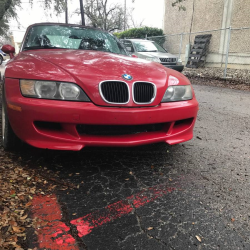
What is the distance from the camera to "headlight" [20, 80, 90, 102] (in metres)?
2.14

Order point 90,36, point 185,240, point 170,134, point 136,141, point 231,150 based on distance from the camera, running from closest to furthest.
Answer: point 185,240 → point 136,141 → point 170,134 → point 231,150 → point 90,36

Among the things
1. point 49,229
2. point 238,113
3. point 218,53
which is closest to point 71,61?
point 49,229

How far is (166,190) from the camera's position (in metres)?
2.12

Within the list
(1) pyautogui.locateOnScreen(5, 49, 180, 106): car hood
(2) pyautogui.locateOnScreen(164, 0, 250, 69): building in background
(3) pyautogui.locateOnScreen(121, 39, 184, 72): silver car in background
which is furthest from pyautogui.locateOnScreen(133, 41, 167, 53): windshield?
(1) pyautogui.locateOnScreen(5, 49, 180, 106): car hood

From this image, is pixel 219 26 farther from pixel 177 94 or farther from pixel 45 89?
pixel 45 89

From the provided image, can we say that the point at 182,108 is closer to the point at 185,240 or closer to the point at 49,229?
the point at 185,240

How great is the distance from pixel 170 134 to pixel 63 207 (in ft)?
4.12

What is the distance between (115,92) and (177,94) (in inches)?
29.1

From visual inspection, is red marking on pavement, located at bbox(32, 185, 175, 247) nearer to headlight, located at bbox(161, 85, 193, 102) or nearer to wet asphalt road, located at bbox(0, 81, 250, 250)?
wet asphalt road, located at bbox(0, 81, 250, 250)

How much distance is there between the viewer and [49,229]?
5.20 ft

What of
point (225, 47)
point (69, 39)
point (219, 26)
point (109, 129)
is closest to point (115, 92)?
point (109, 129)

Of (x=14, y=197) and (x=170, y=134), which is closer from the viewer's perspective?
(x=14, y=197)

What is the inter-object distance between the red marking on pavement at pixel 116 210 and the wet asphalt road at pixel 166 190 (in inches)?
1.0

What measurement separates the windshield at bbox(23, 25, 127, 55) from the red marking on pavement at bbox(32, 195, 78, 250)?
2290mm
